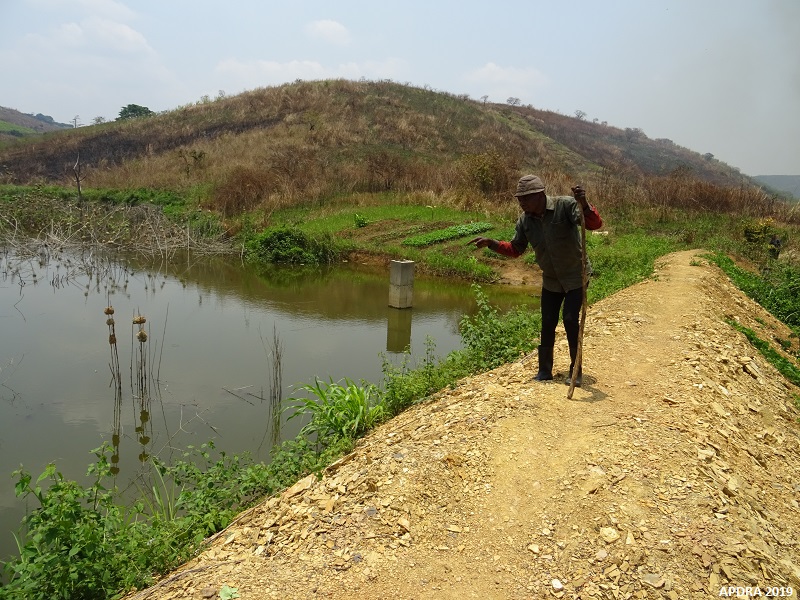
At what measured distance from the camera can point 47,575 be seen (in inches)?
116

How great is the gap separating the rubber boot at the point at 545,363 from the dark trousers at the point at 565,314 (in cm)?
5

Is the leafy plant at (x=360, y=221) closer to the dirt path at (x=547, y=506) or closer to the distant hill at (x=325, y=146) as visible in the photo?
the distant hill at (x=325, y=146)

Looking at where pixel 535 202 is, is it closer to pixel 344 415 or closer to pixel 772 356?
pixel 344 415

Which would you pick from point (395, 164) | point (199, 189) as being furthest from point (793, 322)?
point (199, 189)

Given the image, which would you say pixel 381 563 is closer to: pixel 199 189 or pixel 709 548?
pixel 709 548

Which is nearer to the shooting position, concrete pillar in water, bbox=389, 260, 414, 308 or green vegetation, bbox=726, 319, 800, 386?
green vegetation, bbox=726, 319, 800, 386

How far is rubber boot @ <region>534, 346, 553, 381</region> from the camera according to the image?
4457 millimetres

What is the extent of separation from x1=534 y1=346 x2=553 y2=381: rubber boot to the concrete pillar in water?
22.5ft

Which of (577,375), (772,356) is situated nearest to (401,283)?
(772,356)

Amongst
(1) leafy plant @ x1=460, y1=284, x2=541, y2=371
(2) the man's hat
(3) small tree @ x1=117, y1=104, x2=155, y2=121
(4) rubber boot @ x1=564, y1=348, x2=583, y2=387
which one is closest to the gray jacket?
(2) the man's hat

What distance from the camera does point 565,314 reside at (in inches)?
167

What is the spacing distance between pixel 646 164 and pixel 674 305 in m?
43.0

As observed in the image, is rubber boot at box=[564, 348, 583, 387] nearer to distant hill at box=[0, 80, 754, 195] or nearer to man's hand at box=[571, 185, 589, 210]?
man's hand at box=[571, 185, 589, 210]

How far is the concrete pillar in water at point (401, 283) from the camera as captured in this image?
11.2 m
